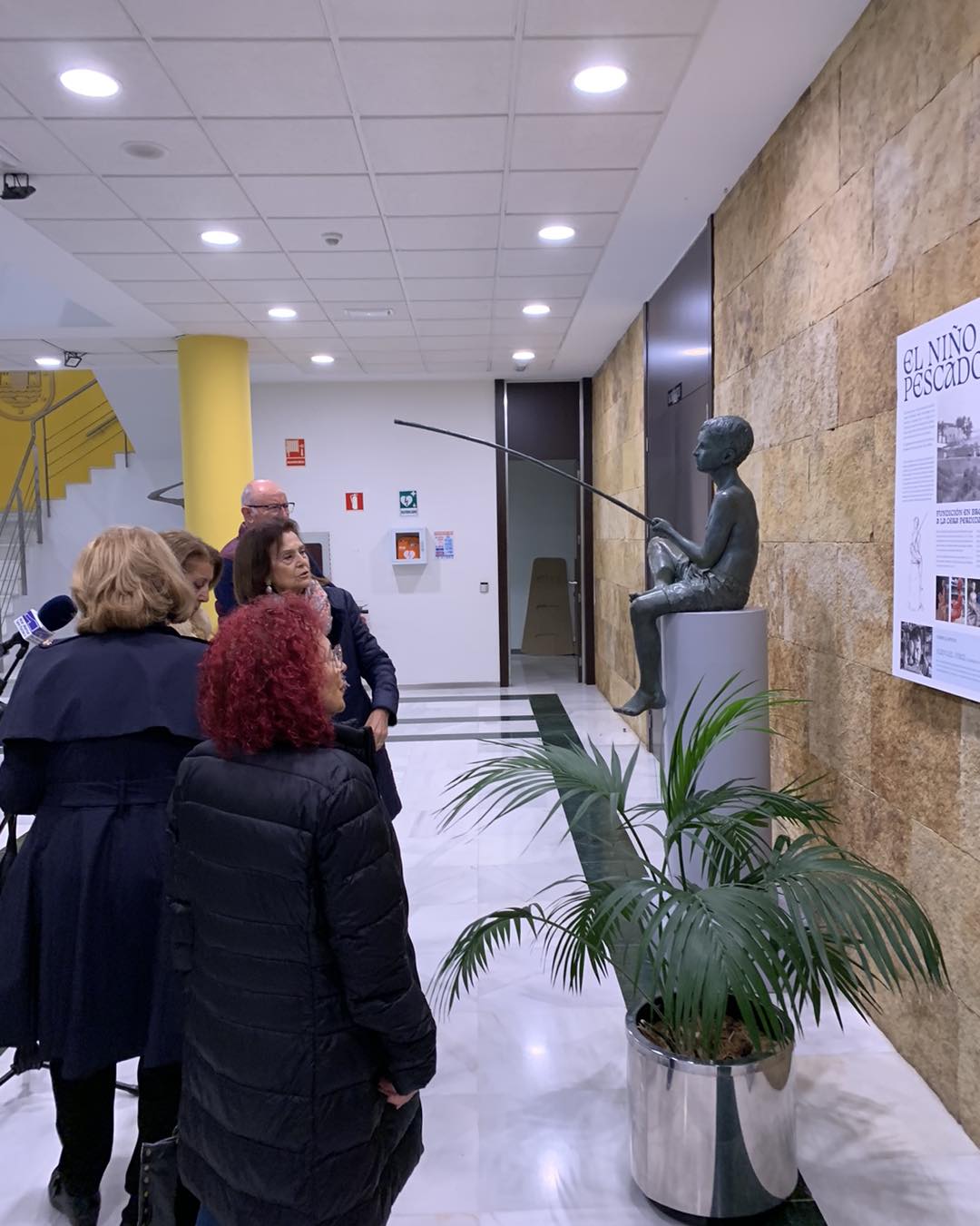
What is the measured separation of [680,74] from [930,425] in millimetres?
1574

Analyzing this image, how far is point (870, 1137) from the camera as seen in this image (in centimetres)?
225

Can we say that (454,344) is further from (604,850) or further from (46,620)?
(46,620)

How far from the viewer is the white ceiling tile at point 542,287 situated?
540cm

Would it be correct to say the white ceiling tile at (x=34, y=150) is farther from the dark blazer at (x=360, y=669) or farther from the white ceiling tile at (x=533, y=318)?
the white ceiling tile at (x=533, y=318)

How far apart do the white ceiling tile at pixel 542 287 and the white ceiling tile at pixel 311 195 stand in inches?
52.8

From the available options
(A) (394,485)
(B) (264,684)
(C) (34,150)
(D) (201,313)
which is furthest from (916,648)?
(A) (394,485)

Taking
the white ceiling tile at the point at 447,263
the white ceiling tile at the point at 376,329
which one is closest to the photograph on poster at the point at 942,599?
the white ceiling tile at the point at 447,263

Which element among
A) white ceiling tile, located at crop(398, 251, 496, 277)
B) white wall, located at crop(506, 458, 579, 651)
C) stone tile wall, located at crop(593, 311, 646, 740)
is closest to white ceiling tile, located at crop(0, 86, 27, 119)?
white ceiling tile, located at crop(398, 251, 496, 277)

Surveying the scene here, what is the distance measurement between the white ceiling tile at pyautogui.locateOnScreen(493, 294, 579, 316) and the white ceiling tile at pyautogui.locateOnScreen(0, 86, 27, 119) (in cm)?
310

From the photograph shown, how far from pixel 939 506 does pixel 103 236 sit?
4073mm

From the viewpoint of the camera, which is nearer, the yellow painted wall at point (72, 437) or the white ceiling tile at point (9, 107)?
the white ceiling tile at point (9, 107)

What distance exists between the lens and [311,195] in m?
4.01

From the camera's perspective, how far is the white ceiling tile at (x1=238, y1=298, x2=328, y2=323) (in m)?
5.85

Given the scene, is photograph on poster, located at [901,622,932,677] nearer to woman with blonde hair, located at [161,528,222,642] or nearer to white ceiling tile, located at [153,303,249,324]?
woman with blonde hair, located at [161,528,222,642]
